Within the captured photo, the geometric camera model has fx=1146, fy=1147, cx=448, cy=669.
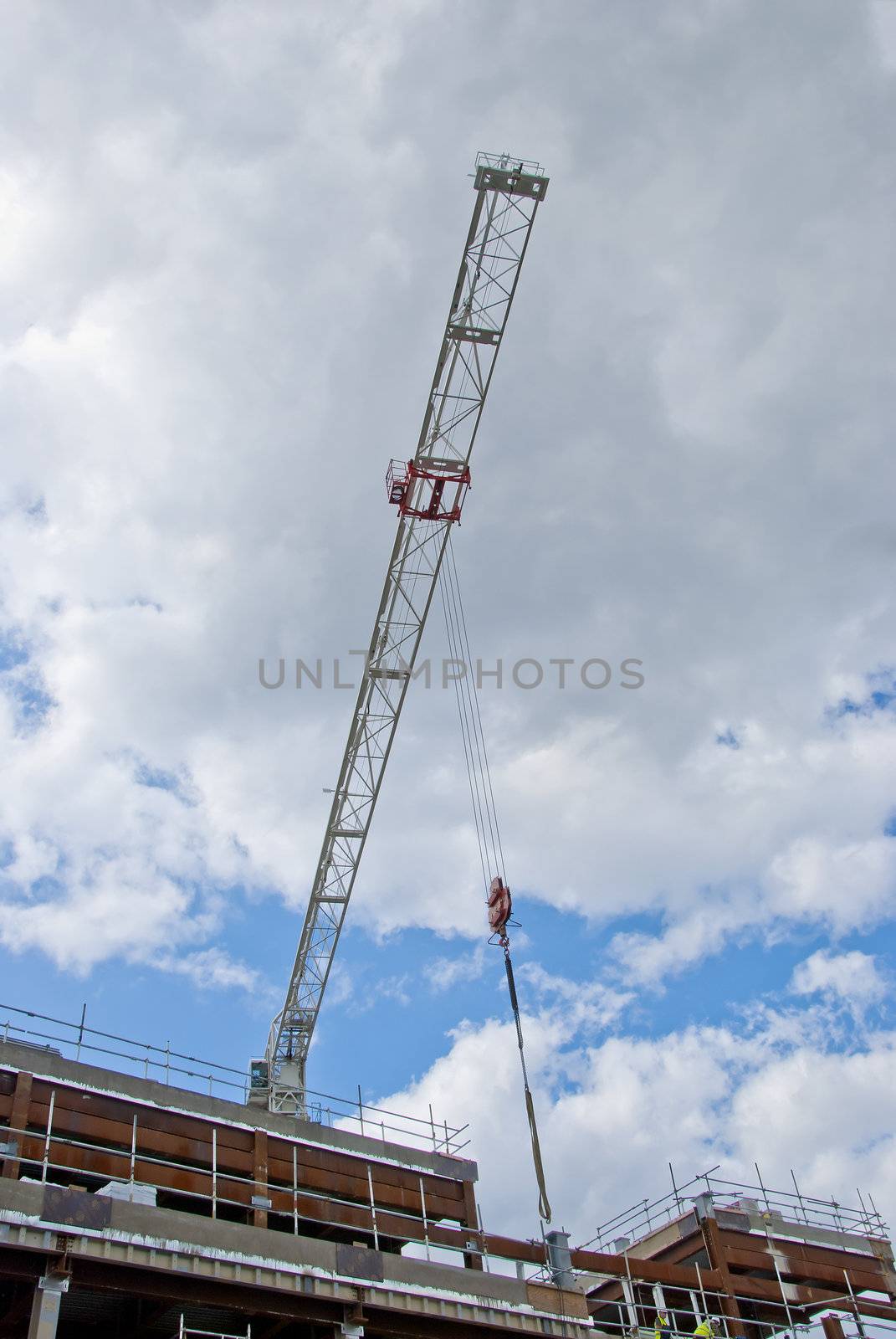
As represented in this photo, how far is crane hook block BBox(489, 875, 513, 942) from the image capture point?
37844mm

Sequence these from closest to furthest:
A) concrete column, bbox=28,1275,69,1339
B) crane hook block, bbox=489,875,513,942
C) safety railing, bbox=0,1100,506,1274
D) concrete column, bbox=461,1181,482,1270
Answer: concrete column, bbox=28,1275,69,1339 → safety railing, bbox=0,1100,506,1274 → concrete column, bbox=461,1181,482,1270 → crane hook block, bbox=489,875,513,942

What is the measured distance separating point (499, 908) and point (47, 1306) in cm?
2086

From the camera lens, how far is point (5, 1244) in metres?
18.8

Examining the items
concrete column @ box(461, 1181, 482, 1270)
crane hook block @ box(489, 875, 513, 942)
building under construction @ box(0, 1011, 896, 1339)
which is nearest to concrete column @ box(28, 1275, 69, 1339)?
building under construction @ box(0, 1011, 896, 1339)

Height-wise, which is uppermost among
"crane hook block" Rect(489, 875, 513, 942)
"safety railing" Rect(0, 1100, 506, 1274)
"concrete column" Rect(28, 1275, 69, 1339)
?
"crane hook block" Rect(489, 875, 513, 942)

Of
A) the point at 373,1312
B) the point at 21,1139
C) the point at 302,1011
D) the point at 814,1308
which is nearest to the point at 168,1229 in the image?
the point at 373,1312

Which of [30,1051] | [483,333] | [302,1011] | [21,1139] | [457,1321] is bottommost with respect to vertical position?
[457,1321]

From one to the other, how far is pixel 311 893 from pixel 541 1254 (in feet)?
81.2

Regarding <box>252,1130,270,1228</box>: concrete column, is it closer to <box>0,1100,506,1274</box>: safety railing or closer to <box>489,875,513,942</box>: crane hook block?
<box>0,1100,506,1274</box>: safety railing

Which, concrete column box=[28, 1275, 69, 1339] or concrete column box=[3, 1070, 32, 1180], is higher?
concrete column box=[3, 1070, 32, 1180]

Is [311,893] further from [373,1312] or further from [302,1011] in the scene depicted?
[373,1312]

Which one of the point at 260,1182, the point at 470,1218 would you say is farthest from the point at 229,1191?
the point at 470,1218

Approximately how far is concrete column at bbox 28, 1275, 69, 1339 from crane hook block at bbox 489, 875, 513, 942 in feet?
66.4

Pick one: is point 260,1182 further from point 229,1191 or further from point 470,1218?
point 470,1218
